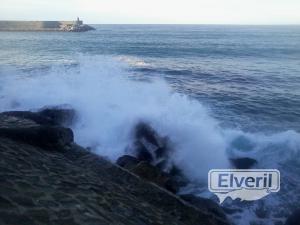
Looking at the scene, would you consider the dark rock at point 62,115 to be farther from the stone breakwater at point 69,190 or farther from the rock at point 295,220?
the rock at point 295,220

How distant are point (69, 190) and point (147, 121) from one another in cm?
848

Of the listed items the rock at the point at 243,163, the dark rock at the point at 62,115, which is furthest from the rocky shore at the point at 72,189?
the dark rock at the point at 62,115

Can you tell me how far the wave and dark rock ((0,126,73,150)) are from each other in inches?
160

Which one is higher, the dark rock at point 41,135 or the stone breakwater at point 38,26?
the stone breakwater at point 38,26

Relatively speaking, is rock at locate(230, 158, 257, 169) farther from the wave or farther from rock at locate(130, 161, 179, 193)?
rock at locate(130, 161, 179, 193)

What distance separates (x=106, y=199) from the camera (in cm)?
623

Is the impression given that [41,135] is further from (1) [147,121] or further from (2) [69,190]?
(1) [147,121]

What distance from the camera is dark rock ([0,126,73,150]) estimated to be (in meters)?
8.05

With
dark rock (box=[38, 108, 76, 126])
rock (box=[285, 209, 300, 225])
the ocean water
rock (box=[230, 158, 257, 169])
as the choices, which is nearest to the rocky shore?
rock (box=[285, 209, 300, 225])

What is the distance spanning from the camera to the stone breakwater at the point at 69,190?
16.9ft

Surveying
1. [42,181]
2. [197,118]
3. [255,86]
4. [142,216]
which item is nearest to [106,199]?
[142,216]

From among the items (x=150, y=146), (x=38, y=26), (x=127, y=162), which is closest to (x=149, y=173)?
(x=127, y=162)

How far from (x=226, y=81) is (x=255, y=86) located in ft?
7.20

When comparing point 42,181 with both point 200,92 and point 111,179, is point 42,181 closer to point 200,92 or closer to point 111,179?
point 111,179
